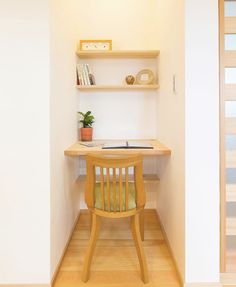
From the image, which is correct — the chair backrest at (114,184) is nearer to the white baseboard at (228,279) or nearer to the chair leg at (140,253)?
the chair leg at (140,253)

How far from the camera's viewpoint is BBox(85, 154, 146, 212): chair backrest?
1.79m

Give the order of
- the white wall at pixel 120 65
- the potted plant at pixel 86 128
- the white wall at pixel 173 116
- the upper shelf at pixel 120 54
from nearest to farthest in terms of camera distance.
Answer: the white wall at pixel 173 116 < the upper shelf at pixel 120 54 < the potted plant at pixel 86 128 < the white wall at pixel 120 65

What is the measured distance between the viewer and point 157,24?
2.86 meters

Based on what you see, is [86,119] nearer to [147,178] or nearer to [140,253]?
[147,178]

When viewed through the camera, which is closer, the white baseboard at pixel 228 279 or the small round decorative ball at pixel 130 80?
the white baseboard at pixel 228 279

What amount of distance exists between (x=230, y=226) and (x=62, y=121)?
1.49 m

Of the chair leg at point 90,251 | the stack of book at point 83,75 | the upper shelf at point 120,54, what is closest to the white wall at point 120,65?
the upper shelf at point 120,54

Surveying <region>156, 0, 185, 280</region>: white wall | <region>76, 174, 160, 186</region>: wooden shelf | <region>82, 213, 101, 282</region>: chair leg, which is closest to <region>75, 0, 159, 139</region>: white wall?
<region>156, 0, 185, 280</region>: white wall

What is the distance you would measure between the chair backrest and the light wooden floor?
0.51 meters

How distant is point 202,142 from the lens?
169 centimetres

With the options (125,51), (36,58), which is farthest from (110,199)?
(125,51)

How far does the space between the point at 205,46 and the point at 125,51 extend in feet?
4.07

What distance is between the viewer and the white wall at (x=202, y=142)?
1652mm

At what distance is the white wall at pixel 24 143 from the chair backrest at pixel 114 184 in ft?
1.03
